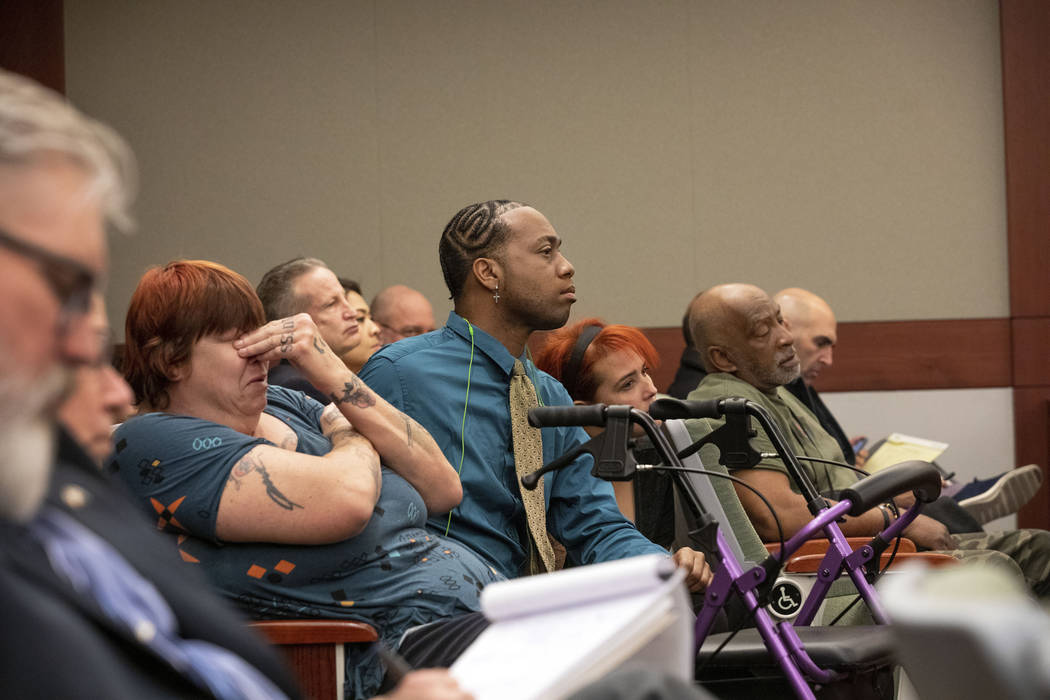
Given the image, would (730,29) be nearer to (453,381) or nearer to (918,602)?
(453,381)

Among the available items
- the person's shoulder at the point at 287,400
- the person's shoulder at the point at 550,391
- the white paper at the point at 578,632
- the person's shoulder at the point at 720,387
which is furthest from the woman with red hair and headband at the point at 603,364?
the white paper at the point at 578,632

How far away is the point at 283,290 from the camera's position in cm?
351

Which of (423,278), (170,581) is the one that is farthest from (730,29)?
(170,581)

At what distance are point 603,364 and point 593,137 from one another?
2495 mm

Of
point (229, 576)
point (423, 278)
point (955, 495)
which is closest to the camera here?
point (229, 576)

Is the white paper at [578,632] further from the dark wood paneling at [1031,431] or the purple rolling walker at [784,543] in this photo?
the dark wood paneling at [1031,431]

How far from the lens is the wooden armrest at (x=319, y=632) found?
74.1 inches

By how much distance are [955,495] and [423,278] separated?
8.42ft

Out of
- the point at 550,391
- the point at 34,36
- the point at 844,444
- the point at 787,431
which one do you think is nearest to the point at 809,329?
the point at 844,444

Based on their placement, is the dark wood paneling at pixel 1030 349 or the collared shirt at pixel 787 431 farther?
the dark wood paneling at pixel 1030 349

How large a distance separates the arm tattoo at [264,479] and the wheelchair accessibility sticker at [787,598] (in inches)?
51.5

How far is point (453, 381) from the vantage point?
101 inches

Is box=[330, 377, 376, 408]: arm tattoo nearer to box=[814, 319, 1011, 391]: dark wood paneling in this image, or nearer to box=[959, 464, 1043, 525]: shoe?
box=[959, 464, 1043, 525]: shoe

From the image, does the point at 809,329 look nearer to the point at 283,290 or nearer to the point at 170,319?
the point at 283,290
